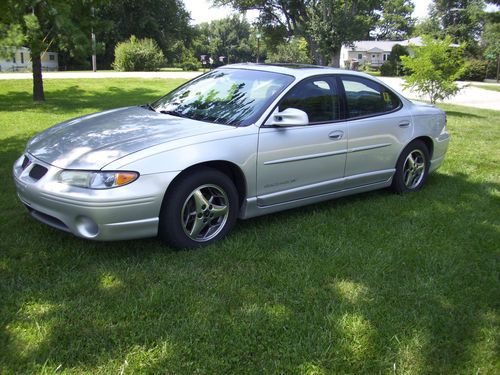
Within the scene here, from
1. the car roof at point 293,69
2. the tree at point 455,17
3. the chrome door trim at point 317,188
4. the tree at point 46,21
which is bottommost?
the chrome door trim at point 317,188

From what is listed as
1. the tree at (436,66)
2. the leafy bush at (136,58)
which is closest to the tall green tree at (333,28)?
the leafy bush at (136,58)

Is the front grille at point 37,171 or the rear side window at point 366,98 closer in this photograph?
the front grille at point 37,171

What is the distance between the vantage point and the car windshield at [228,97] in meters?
4.26

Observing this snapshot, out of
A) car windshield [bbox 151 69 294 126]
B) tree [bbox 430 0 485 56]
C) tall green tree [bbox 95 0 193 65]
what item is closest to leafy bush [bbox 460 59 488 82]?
tree [bbox 430 0 485 56]

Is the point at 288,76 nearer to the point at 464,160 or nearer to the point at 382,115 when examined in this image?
the point at 382,115

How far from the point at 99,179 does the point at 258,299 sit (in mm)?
1387

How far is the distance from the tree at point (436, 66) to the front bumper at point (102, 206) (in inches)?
460

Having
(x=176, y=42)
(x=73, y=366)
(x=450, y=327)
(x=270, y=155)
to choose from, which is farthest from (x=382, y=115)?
(x=176, y=42)

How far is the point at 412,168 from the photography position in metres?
5.66

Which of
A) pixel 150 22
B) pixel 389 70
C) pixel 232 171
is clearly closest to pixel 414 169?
pixel 232 171

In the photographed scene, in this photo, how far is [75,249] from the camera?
12.1ft

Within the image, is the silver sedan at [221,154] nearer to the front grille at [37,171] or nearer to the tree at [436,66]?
the front grille at [37,171]

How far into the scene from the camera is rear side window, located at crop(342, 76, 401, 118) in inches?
195

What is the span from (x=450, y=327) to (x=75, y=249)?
8.97ft
